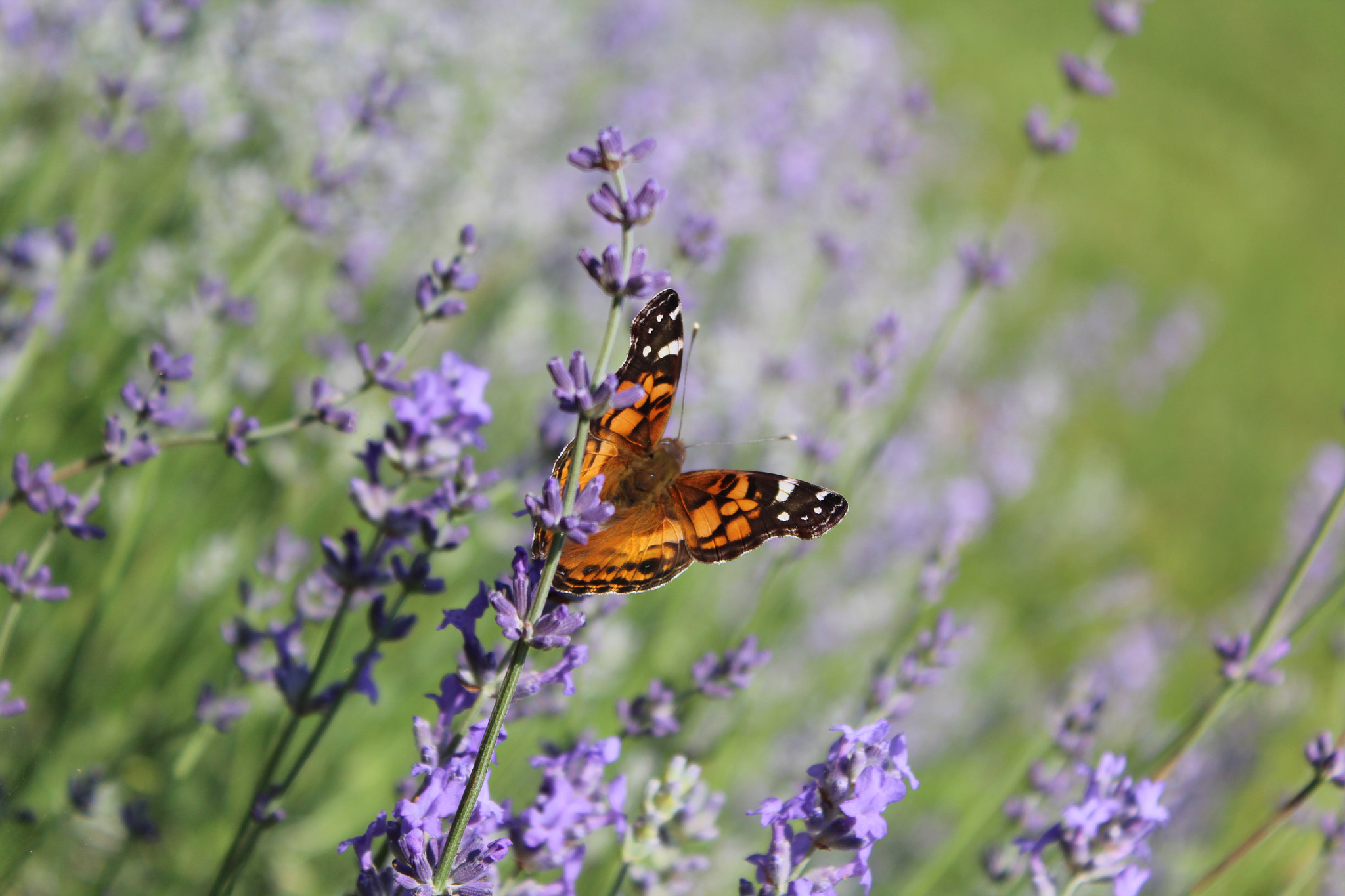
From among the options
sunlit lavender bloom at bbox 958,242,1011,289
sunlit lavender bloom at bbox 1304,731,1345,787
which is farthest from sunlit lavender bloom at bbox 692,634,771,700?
sunlit lavender bloom at bbox 958,242,1011,289

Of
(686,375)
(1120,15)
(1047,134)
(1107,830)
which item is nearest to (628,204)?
(1107,830)

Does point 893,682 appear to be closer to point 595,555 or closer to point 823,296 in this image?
point 595,555

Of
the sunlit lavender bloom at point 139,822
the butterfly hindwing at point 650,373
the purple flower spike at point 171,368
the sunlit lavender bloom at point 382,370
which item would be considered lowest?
the sunlit lavender bloom at point 139,822

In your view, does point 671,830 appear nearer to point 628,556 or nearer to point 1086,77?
point 628,556

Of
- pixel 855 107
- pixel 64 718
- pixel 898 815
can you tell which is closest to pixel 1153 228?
pixel 855 107

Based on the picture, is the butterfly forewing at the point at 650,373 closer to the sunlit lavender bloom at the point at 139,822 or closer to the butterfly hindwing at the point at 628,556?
the butterfly hindwing at the point at 628,556

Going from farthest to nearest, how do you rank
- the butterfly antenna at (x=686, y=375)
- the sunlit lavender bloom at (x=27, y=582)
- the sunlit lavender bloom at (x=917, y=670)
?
the sunlit lavender bloom at (x=917, y=670)
the butterfly antenna at (x=686, y=375)
the sunlit lavender bloom at (x=27, y=582)

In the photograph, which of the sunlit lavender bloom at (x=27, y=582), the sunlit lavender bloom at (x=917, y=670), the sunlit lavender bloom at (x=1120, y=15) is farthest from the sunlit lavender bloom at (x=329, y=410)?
the sunlit lavender bloom at (x=1120, y=15)
